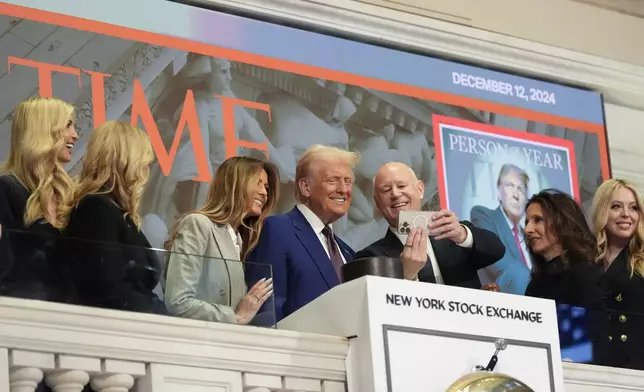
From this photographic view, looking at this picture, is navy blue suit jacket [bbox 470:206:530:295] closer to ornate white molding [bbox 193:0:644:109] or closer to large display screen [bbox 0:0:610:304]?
large display screen [bbox 0:0:610:304]

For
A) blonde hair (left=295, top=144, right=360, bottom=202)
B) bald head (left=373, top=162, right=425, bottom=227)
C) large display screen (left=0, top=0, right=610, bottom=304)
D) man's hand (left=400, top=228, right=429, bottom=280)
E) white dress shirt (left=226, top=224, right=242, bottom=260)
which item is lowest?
man's hand (left=400, top=228, right=429, bottom=280)

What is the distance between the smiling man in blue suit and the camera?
529 centimetres

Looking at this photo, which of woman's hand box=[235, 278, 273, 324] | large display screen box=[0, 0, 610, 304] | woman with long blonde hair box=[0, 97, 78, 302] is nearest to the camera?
woman's hand box=[235, 278, 273, 324]

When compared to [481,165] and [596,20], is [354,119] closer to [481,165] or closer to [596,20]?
[481,165]

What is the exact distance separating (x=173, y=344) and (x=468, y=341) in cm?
95

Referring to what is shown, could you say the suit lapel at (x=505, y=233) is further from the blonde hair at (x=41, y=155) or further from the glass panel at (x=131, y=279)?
the glass panel at (x=131, y=279)

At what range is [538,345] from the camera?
4.79 metres

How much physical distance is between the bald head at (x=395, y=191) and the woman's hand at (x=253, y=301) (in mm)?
1224

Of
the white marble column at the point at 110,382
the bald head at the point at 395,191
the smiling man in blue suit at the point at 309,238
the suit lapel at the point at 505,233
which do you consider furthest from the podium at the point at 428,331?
the suit lapel at the point at 505,233

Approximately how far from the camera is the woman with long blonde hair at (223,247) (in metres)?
4.38

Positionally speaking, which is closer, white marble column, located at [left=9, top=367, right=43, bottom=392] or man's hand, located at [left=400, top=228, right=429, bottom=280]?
white marble column, located at [left=9, top=367, right=43, bottom=392]

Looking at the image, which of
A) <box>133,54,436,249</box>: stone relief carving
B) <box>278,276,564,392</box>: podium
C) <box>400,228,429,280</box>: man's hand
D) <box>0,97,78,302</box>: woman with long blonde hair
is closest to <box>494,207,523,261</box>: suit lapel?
<box>133,54,436,249</box>: stone relief carving

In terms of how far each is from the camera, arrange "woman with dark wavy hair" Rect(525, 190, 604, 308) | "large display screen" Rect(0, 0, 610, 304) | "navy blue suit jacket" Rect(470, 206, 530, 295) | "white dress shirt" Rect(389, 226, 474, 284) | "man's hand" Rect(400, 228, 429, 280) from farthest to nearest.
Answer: "navy blue suit jacket" Rect(470, 206, 530, 295), "large display screen" Rect(0, 0, 610, 304), "woman with dark wavy hair" Rect(525, 190, 604, 308), "white dress shirt" Rect(389, 226, 474, 284), "man's hand" Rect(400, 228, 429, 280)

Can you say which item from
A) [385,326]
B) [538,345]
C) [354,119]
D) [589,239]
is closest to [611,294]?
[589,239]
